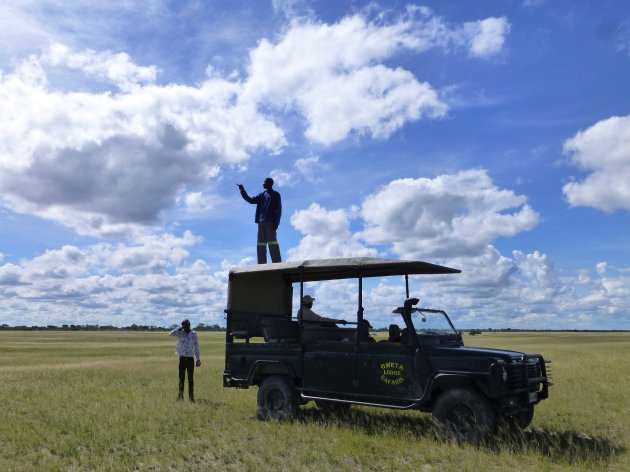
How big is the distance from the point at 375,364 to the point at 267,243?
17.8 feet

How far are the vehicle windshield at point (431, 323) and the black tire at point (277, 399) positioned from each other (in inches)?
112

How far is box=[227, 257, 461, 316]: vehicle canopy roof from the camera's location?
33.6 feet

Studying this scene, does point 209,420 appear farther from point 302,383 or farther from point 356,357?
point 356,357

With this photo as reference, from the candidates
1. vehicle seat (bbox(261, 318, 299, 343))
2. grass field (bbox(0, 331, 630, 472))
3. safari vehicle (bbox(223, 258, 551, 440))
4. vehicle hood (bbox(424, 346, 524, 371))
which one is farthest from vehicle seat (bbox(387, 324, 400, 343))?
vehicle seat (bbox(261, 318, 299, 343))

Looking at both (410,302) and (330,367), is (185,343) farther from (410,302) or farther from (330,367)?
(410,302)

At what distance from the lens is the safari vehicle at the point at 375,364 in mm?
8586

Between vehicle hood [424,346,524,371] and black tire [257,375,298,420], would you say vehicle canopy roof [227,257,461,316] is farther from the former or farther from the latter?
black tire [257,375,298,420]

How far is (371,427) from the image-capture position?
10.2m

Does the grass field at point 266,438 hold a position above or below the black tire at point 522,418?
below

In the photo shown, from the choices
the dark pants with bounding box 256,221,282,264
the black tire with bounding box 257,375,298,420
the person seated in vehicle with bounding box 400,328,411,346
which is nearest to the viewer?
the person seated in vehicle with bounding box 400,328,411,346

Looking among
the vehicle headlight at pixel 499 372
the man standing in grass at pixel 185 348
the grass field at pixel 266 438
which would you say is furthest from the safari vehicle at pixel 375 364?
the man standing in grass at pixel 185 348

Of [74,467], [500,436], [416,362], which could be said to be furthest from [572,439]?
[74,467]

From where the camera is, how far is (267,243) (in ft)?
46.1

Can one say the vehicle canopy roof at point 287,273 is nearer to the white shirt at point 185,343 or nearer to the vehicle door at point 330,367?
the vehicle door at point 330,367
